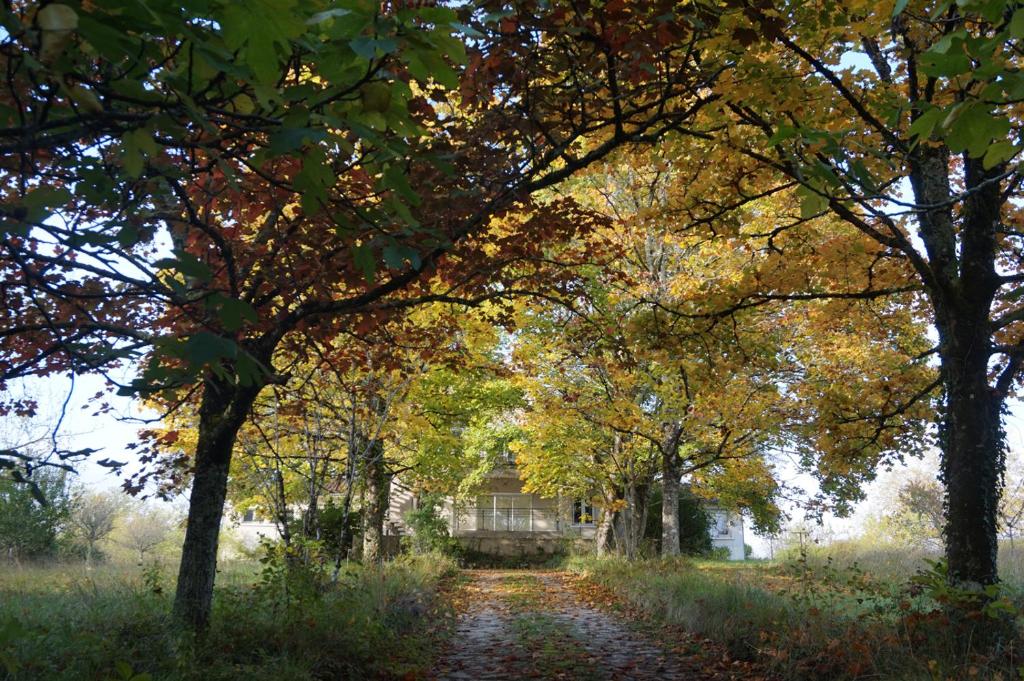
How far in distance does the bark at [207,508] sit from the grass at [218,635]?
0.79 ft

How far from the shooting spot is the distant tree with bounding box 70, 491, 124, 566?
20906 mm

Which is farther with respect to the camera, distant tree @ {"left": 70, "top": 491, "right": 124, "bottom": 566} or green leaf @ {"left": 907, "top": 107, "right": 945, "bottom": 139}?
distant tree @ {"left": 70, "top": 491, "right": 124, "bottom": 566}

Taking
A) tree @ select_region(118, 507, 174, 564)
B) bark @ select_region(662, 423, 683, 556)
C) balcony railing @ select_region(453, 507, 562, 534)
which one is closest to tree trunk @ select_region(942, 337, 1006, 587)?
bark @ select_region(662, 423, 683, 556)

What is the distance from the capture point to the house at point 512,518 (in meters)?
30.8

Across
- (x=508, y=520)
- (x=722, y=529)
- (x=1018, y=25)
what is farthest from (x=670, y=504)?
(x=722, y=529)

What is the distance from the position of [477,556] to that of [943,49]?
29.5 m

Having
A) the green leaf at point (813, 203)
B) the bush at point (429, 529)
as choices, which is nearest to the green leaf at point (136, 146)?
the green leaf at point (813, 203)

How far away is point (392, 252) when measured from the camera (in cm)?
258

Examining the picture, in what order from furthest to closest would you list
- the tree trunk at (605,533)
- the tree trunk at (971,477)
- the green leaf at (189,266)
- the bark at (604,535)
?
the bark at (604,535) → the tree trunk at (605,533) → the tree trunk at (971,477) → the green leaf at (189,266)

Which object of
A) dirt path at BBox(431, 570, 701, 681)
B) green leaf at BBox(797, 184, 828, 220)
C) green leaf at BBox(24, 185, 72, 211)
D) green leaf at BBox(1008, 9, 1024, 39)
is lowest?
dirt path at BBox(431, 570, 701, 681)

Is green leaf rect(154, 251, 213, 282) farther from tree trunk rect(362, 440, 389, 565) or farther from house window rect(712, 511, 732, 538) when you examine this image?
house window rect(712, 511, 732, 538)

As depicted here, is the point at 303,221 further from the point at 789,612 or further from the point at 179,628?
the point at 789,612

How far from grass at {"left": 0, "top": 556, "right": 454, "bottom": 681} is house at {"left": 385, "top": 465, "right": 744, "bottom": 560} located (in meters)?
20.9

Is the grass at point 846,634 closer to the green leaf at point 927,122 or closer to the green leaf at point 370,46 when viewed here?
the green leaf at point 927,122
